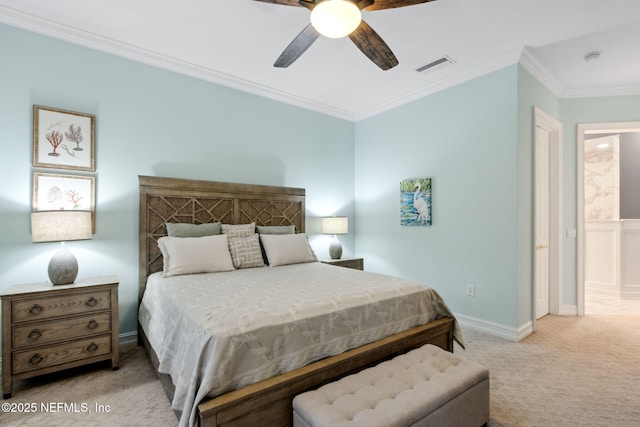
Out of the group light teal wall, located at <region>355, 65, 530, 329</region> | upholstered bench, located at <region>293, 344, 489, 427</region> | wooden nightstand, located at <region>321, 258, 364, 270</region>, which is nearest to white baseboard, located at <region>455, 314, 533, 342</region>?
light teal wall, located at <region>355, 65, 530, 329</region>

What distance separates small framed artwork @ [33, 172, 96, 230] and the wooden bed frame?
428 mm

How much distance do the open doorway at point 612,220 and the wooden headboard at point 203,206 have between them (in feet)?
14.3

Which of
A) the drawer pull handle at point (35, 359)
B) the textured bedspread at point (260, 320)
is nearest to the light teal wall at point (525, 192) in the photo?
the textured bedspread at point (260, 320)

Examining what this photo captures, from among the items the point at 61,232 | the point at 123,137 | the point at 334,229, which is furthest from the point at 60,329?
the point at 334,229

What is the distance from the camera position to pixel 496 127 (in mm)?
3273

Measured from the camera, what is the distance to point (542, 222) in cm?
383

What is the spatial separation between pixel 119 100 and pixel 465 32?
3362 mm

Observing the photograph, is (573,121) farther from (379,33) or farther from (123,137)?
(123,137)

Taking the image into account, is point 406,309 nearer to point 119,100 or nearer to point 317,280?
point 317,280

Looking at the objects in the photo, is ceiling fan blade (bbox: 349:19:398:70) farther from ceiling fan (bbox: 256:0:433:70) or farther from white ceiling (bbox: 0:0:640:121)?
white ceiling (bbox: 0:0:640:121)

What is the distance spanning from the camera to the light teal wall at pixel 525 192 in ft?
10.3

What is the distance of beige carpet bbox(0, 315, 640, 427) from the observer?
1887 mm

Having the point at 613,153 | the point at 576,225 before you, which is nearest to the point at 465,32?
the point at 576,225

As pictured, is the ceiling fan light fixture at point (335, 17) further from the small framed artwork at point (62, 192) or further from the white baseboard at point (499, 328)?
Answer: the white baseboard at point (499, 328)
